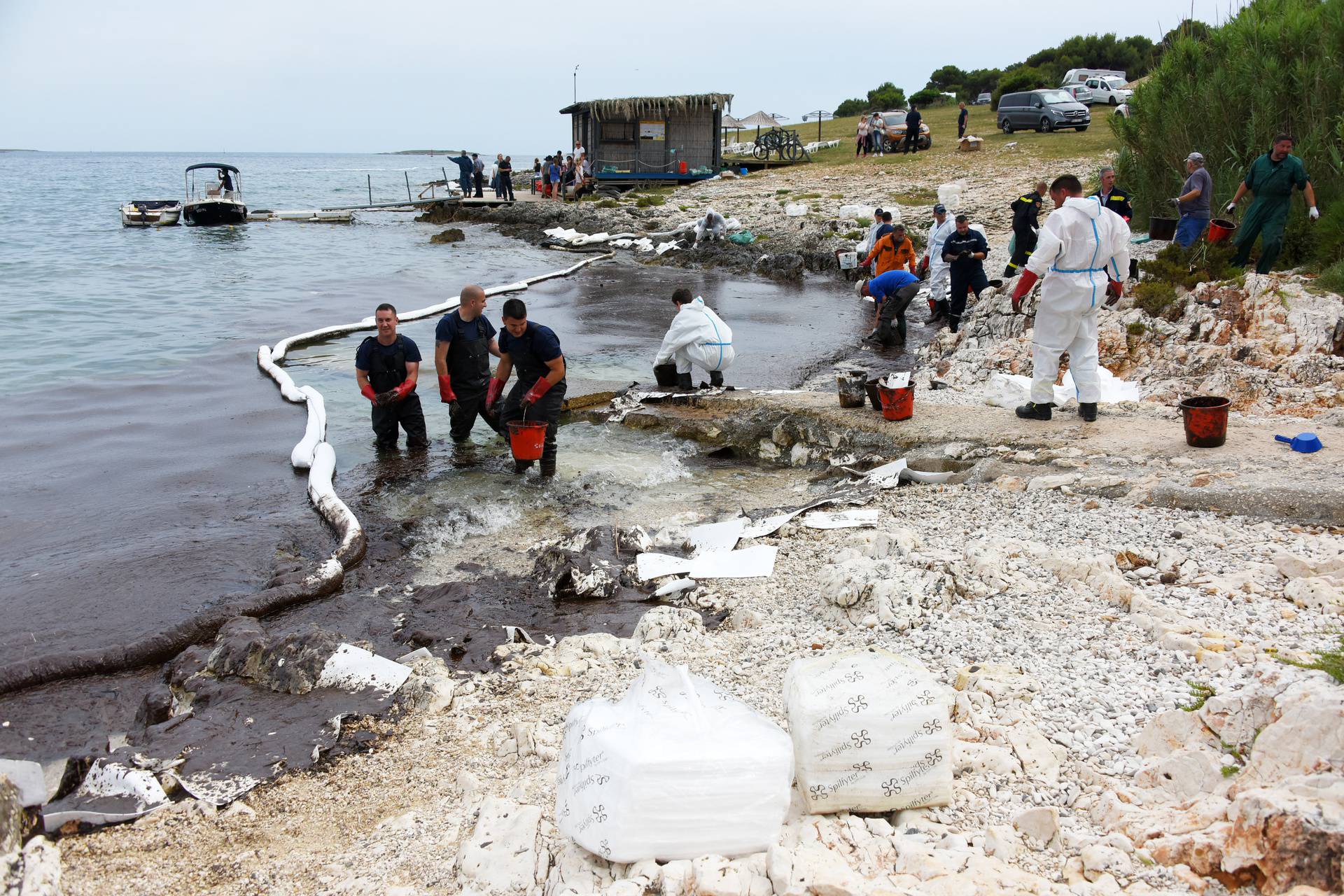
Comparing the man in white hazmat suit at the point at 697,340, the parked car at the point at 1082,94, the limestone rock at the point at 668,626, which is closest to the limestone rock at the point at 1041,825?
the limestone rock at the point at 668,626

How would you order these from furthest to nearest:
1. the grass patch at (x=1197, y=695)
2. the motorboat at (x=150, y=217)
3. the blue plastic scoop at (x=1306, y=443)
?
1. the motorboat at (x=150, y=217)
2. the blue plastic scoop at (x=1306, y=443)
3. the grass patch at (x=1197, y=695)

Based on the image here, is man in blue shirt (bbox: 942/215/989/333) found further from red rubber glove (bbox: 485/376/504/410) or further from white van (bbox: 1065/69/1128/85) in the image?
white van (bbox: 1065/69/1128/85)

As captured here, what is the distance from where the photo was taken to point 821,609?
188 inches

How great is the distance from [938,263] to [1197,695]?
39.8 ft

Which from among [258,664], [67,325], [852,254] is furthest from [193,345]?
[852,254]

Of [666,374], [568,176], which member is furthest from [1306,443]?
[568,176]

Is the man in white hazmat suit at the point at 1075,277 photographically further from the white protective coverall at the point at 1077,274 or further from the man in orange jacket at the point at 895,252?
the man in orange jacket at the point at 895,252

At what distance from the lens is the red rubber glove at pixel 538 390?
7.61 meters

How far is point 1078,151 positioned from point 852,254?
9.60 meters

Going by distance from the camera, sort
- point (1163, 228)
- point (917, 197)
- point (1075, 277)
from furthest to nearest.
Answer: point (917, 197) < point (1163, 228) < point (1075, 277)

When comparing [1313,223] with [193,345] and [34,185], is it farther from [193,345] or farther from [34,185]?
[34,185]

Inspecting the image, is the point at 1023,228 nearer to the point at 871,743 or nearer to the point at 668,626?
the point at 668,626

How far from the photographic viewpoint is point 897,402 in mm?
7812

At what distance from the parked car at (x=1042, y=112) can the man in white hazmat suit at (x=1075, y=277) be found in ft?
88.7
